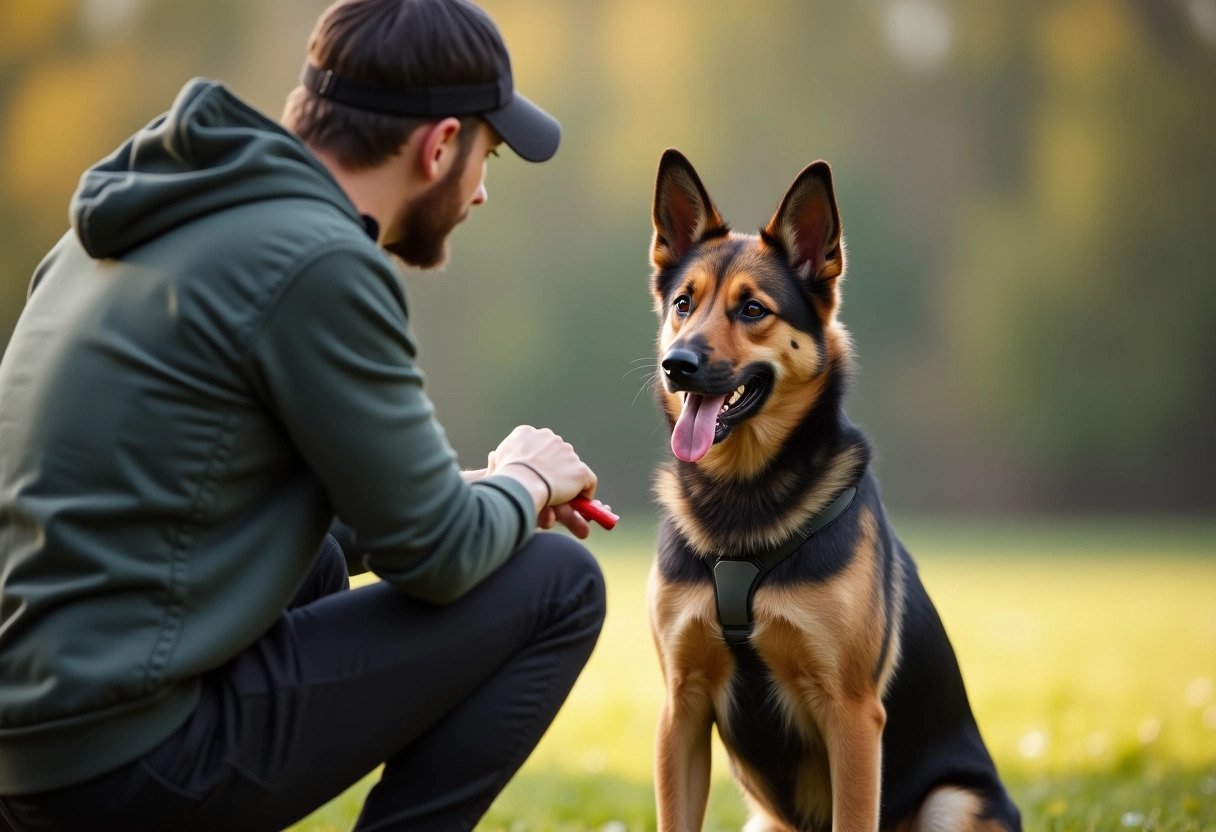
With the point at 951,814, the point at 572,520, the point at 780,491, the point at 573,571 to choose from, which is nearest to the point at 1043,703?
the point at 951,814

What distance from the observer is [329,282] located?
1.89 metres

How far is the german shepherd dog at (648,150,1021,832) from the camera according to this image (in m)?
2.90

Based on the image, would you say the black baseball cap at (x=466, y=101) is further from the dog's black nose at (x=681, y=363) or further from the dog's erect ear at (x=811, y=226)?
the dog's erect ear at (x=811, y=226)

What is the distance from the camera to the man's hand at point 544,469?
2.31 meters

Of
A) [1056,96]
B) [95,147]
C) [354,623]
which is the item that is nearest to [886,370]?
[1056,96]

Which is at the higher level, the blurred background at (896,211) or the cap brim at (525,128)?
the cap brim at (525,128)

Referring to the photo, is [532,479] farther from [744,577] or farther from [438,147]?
[744,577]

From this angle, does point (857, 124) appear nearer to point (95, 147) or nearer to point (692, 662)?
point (95, 147)

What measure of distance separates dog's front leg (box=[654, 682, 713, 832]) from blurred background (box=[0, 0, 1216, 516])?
1415cm

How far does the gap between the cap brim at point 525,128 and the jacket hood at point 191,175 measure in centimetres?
41

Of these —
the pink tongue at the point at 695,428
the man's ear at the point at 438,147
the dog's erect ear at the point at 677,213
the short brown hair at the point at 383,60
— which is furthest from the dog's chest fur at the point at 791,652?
the short brown hair at the point at 383,60

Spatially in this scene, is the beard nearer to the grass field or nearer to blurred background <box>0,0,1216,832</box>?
the grass field

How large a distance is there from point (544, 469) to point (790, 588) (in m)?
0.86

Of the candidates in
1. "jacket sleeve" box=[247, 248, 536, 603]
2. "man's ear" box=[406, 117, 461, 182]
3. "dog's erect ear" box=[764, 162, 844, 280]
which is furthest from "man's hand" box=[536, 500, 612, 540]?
"dog's erect ear" box=[764, 162, 844, 280]
